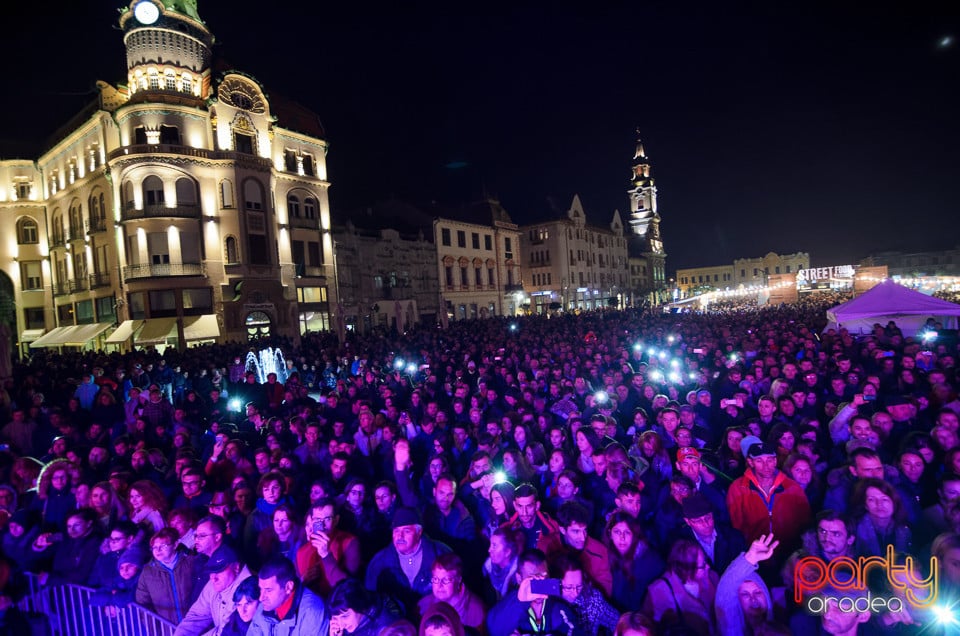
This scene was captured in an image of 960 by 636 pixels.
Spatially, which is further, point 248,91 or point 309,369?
→ point 248,91

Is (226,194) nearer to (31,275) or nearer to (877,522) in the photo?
(31,275)

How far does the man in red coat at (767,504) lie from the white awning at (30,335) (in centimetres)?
4193

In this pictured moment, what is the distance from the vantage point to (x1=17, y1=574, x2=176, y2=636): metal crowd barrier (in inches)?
156

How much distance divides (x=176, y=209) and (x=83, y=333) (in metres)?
9.82

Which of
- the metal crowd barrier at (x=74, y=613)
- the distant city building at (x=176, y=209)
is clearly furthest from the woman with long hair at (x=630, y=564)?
the distant city building at (x=176, y=209)

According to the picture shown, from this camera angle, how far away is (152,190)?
2577 cm

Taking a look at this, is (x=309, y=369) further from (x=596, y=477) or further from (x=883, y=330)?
(x=883, y=330)

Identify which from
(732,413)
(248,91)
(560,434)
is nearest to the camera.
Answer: (560,434)

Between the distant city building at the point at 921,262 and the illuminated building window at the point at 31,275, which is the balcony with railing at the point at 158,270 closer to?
the illuminated building window at the point at 31,275

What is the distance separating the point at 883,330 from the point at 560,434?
1112 centimetres

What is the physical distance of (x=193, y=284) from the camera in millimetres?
25953

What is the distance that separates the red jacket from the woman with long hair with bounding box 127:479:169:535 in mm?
5091

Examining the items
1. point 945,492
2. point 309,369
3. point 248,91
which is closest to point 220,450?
point 945,492

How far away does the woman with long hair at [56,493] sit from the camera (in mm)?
5113
